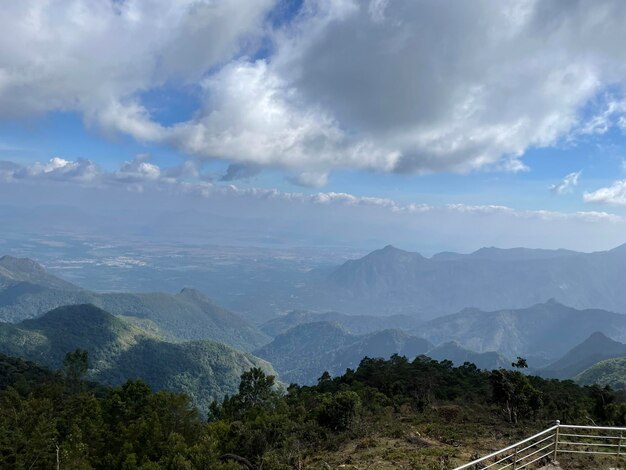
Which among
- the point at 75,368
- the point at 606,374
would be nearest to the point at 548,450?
the point at 75,368

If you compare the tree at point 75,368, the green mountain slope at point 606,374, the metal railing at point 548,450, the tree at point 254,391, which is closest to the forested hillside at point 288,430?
the metal railing at point 548,450

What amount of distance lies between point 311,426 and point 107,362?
199 meters

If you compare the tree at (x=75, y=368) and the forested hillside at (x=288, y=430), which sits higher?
the forested hillside at (x=288, y=430)

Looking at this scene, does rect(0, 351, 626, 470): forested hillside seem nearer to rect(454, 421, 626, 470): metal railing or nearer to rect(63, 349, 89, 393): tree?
rect(454, 421, 626, 470): metal railing

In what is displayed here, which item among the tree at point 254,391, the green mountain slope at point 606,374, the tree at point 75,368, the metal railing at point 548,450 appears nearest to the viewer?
the metal railing at point 548,450

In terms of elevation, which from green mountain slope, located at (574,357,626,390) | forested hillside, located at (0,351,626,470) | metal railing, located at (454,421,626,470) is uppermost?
metal railing, located at (454,421,626,470)

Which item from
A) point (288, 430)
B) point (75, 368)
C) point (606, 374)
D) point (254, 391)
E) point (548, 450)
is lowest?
point (606, 374)

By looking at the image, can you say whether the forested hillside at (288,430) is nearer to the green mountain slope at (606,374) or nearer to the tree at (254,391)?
the tree at (254,391)

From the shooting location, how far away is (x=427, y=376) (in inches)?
2504

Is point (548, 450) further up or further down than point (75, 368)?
further up

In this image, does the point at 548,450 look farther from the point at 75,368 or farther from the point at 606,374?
the point at 606,374

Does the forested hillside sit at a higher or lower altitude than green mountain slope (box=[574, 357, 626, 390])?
higher

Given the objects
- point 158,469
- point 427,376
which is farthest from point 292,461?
point 427,376

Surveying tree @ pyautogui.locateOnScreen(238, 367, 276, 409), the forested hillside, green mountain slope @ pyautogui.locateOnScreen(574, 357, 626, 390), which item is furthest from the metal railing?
green mountain slope @ pyautogui.locateOnScreen(574, 357, 626, 390)
